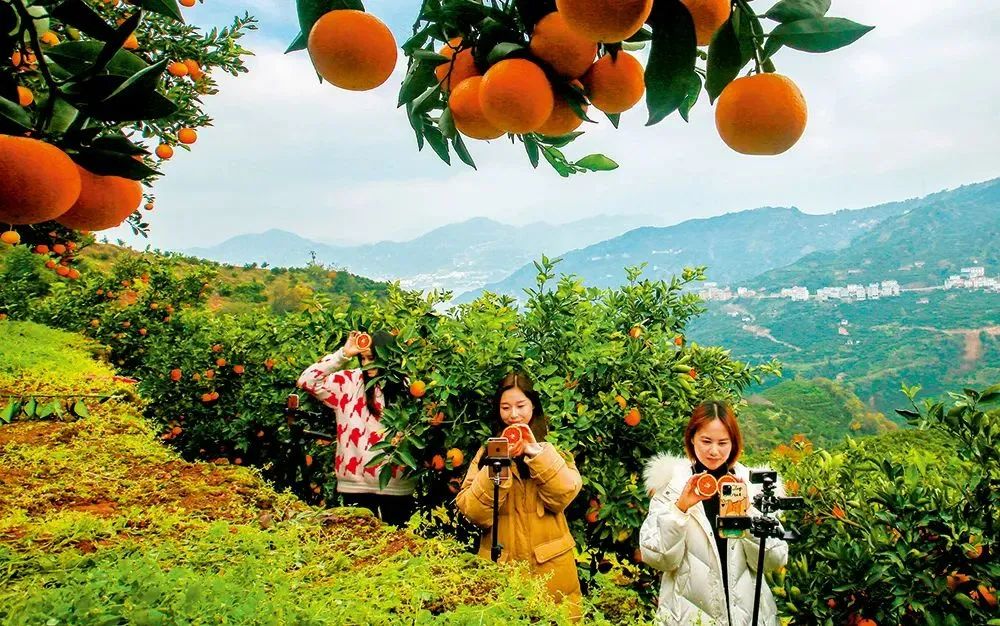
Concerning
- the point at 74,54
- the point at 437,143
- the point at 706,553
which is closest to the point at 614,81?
the point at 437,143

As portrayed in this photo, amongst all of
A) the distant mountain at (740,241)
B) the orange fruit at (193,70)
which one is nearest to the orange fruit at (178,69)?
the orange fruit at (193,70)

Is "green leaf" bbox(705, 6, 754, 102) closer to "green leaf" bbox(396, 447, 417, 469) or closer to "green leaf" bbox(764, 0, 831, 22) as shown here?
"green leaf" bbox(764, 0, 831, 22)

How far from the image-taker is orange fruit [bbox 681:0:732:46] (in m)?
0.43

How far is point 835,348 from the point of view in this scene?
4106cm

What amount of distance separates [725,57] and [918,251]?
64703mm

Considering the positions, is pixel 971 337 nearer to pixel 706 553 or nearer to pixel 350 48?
pixel 706 553

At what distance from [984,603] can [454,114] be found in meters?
1.82

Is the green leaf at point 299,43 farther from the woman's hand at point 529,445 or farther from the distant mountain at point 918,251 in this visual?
the distant mountain at point 918,251

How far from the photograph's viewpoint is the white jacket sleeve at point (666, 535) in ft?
5.35

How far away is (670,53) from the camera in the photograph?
40 centimetres

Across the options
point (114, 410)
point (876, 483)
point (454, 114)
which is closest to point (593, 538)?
point (876, 483)

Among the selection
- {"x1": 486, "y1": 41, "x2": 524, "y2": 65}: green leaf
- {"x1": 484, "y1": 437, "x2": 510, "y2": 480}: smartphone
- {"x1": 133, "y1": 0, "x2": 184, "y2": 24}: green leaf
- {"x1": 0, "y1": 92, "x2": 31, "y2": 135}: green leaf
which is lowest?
{"x1": 484, "y1": 437, "x2": 510, "y2": 480}: smartphone

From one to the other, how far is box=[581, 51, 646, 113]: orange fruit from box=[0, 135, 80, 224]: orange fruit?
0.43 meters

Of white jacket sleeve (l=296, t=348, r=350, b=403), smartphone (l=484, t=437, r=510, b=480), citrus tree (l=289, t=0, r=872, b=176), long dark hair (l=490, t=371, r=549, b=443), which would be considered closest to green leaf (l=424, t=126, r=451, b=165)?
citrus tree (l=289, t=0, r=872, b=176)
